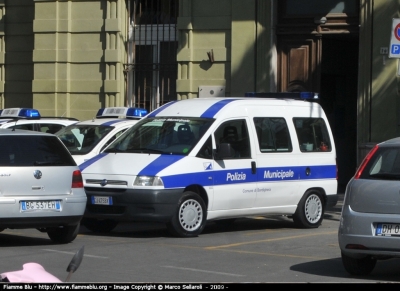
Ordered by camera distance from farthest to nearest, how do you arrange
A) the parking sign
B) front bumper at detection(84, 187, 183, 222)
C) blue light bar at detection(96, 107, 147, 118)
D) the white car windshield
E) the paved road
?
blue light bar at detection(96, 107, 147, 118)
the white car windshield
the parking sign
front bumper at detection(84, 187, 183, 222)
the paved road

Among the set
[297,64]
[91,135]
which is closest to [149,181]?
[91,135]

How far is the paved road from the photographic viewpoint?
30.4ft

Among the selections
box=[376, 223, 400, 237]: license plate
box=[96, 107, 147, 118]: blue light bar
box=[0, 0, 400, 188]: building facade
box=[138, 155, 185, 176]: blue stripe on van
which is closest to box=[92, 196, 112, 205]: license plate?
box=[138, 155, 185, 176]: blue stripe on van

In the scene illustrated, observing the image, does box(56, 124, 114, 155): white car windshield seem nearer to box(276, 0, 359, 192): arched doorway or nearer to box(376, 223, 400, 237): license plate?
box(276, 0, 359, 192): arched doorway

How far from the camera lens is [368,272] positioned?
955cm

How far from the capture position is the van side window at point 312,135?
14820mm

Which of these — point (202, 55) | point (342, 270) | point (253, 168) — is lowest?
point (342, 270)

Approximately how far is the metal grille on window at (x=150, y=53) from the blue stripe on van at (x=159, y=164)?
9.96 metres

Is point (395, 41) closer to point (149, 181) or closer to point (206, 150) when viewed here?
point (206, 150)

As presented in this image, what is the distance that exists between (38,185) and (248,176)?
11.7ft

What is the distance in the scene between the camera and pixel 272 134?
1430 cm

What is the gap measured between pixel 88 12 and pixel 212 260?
13.6m

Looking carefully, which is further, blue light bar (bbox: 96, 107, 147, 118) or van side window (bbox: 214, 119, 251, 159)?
blue light bar (bbox: 96, 107, 147, 118)

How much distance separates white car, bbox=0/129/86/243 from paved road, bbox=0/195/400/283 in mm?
374
